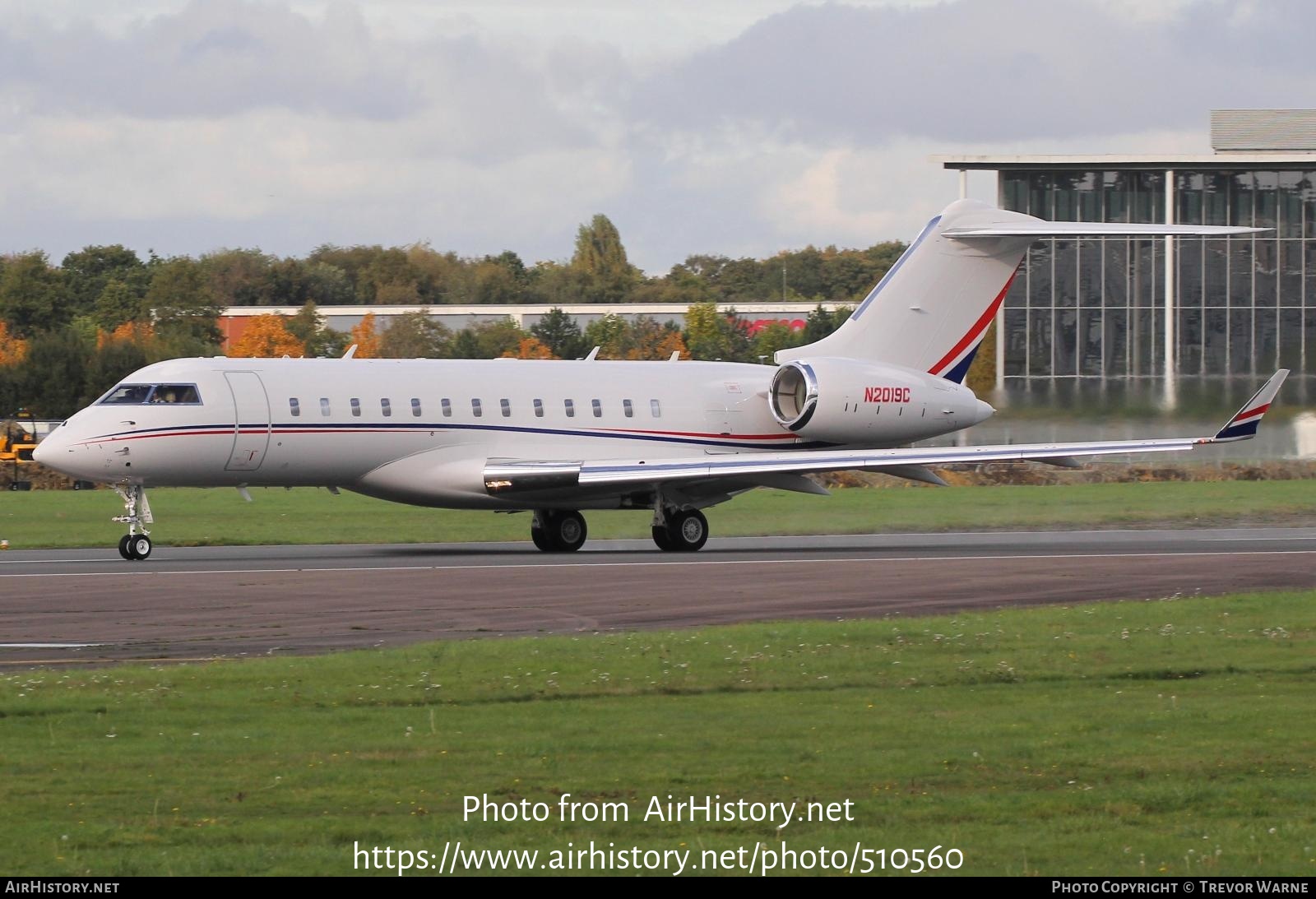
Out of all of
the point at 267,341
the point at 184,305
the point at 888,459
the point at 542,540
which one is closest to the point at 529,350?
the point at 267,341

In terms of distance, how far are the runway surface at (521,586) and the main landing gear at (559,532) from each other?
66cm

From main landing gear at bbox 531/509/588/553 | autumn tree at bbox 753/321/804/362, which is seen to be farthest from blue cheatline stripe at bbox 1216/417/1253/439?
autumn tree at bbox 753/321/804/362

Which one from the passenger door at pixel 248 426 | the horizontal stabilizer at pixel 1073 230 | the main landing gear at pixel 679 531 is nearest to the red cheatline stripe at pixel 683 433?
the main landing gear at pixel 679 531

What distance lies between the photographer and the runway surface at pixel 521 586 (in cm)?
1841

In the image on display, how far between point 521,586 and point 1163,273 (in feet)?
148

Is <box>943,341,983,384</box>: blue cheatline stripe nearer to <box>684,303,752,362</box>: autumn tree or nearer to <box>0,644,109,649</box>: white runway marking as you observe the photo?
<box>0,644,109,649</box>: white runway marking

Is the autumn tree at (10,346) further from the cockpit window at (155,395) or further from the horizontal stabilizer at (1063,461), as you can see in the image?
the horizontal stabilizer at (1063,461)

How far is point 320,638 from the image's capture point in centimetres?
1783

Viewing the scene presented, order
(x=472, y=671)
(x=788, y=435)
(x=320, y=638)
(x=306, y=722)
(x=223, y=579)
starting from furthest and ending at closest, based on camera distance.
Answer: (x=788, y=435)
(x=223, y=579)
(x=320, y=638)
(x=472, y=671)
(x=306, y=722)

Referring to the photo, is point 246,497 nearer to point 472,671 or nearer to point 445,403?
point 445,403

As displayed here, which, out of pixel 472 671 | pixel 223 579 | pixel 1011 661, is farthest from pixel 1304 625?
pixel 223 579

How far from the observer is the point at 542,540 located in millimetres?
31906

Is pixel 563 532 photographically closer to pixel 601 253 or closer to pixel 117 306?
pixel 117 306

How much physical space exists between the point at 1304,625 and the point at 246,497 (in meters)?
18.9
